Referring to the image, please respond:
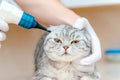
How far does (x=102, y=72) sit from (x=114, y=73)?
0.05 metres

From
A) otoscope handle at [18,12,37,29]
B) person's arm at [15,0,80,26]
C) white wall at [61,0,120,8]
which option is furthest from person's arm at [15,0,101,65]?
white wall at [61,0,120,8]

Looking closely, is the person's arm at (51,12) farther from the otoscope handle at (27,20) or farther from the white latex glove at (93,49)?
the otoscope handle at (27,20)

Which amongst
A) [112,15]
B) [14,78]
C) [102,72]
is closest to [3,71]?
[14,78]

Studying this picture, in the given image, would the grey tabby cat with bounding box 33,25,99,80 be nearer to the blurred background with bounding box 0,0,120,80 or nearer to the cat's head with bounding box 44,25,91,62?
the cat's head with bounding box 44,25,91,62

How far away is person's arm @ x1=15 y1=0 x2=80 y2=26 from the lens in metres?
0.75

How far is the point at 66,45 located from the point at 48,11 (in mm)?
209

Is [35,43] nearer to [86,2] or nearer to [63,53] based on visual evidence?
[86,2]

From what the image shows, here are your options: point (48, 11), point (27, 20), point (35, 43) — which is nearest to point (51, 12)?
point (48, 11)

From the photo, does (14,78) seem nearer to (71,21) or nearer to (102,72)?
(102,72)

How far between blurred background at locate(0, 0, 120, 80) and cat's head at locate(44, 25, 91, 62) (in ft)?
1.33

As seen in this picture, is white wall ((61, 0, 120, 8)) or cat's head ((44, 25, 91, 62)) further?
white wall ((61, 0, 120, 8))

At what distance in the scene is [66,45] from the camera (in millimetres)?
597

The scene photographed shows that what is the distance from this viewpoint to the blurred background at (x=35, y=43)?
42.4 inches

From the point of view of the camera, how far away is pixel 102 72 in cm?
110
